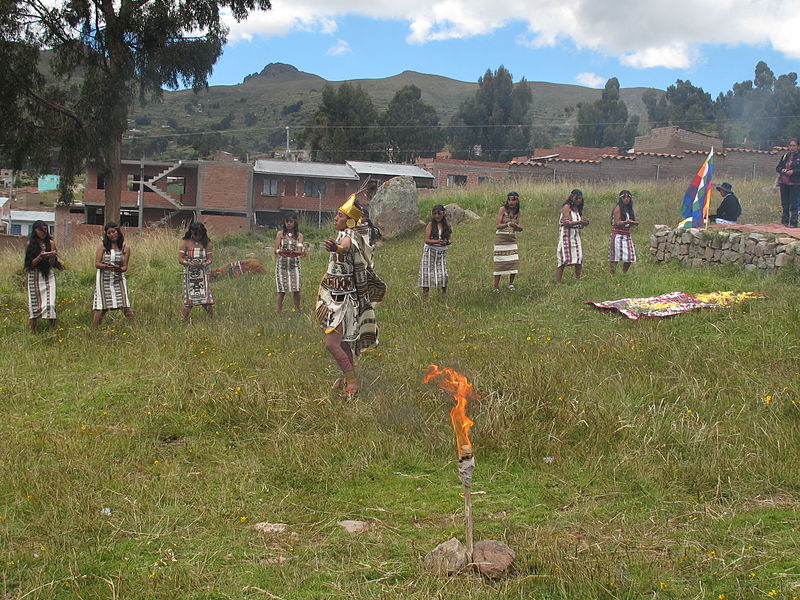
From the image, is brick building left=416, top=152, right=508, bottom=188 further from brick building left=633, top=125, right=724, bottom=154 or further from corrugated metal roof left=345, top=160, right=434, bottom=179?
brick building left=633, top=125, right=724, bottom=154

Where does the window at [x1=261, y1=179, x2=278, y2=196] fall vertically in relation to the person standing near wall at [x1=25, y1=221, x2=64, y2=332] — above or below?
above

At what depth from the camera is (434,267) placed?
11430 millimetres

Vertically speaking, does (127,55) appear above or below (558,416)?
above

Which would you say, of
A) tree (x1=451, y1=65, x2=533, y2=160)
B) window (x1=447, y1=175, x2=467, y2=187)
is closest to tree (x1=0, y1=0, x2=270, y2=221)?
window (x1=447, y1=175, x2=467, y2=187)

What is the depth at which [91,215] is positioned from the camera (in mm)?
42406

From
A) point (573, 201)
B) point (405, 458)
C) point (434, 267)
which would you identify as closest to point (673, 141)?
point (573, 201)

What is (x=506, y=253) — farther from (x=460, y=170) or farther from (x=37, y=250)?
(x=460, y=170)

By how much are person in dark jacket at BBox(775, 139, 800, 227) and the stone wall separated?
2817 millimetres

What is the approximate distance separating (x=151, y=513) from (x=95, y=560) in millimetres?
565

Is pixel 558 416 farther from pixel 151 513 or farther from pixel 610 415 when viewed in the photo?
pixel 151 513

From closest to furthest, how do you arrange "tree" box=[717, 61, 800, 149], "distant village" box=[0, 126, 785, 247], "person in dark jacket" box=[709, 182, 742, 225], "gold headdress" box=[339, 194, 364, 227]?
"gold headdress" box=[339, 194, 364, 227], "person in dark jacket" box=[709, 182, 742, 225], "distant village" box=[0, 126, 785, 247], "tree" box=[717, 61, 800, 149]

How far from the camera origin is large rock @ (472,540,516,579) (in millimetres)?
3699

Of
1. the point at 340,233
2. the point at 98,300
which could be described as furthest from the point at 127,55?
the point at 340,233

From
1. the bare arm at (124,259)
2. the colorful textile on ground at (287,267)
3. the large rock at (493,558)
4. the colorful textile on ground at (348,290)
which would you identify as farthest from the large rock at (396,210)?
the large rock at (493,558)
